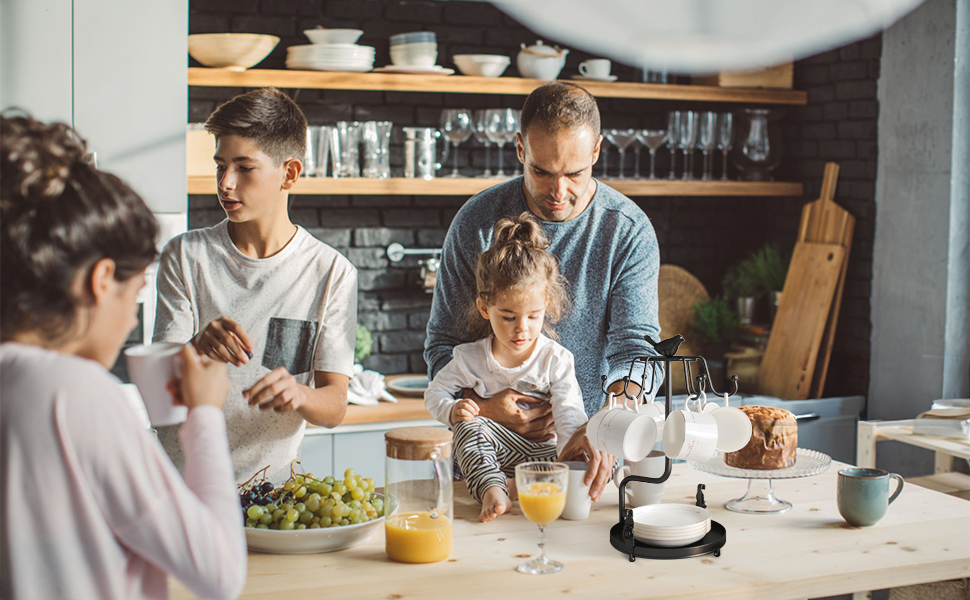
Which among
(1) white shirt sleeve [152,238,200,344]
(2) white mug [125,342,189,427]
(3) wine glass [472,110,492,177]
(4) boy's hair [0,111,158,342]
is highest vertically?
(3) wine glass [472,110,492,177]

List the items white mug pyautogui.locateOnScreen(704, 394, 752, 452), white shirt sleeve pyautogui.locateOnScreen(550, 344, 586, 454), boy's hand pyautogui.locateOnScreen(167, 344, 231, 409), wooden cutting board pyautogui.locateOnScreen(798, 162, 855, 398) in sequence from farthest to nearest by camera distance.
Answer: wooden cutting board pyautogui.locateOnScreen(798, 162, 855, 398), white shirt sleeve pyautogui.locateOnScreen(550, 344, 586, 454), white mug pyautogui.locateOnScreen(704, 394, 752, 452), boy's hand pyautogui.locateOnScreen(167, 344, 231, 409)

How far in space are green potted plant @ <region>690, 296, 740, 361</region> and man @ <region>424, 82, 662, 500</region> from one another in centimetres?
178

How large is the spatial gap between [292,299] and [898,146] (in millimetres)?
2687

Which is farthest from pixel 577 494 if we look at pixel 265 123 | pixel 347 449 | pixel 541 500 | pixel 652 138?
pixel 652 138

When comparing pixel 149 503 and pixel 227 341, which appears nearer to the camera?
pixel 149 503

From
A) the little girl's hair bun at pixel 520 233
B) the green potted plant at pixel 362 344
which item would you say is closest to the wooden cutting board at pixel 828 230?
the green potted plant at pixel 362 344

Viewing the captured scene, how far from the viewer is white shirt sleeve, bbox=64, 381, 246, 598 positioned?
942 mm

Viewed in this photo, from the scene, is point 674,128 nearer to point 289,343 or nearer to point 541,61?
point 541,61

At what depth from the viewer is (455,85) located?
3658 mm

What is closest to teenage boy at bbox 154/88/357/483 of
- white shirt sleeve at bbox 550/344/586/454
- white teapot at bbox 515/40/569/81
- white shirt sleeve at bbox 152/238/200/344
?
white shirt sleeve at bbox 152/238/200/344

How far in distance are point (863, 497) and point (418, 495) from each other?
0.82m

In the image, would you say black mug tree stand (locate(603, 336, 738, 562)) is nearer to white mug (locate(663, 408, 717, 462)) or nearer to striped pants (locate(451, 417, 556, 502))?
white mug (locate(663, 408, 717, 462))

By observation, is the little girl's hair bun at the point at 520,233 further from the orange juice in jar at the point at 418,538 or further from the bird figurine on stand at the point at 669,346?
the orange juice in jar at the point at 418,538

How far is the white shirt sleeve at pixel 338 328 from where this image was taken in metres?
1.92
